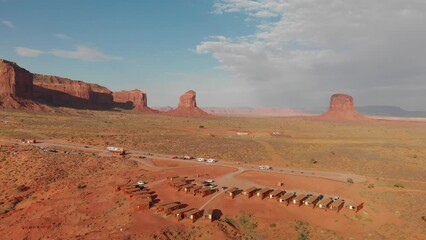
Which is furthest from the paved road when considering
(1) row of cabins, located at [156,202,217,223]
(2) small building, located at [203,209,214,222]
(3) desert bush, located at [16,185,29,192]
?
(3) desert bush, located at [16,185,29,192]

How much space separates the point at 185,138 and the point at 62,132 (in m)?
36.1

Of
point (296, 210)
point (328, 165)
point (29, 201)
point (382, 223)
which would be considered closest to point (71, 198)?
point (29, 201)

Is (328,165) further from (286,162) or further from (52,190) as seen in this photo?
(52,190)

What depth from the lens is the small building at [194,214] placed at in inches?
1486

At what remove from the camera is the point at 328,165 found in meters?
75.4

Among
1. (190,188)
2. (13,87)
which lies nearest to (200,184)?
(190,188)

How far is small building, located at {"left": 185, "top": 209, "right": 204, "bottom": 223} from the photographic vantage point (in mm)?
37750

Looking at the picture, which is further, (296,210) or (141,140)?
(141,140)

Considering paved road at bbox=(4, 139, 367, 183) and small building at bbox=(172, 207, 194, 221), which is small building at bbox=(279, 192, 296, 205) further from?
paved road at bbox=(4, 139, 367, 183)

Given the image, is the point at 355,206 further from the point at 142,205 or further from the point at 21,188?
the point at 21,188

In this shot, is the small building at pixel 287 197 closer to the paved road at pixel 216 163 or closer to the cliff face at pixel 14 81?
the paved road at pixel 216 163

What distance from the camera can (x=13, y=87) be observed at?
14762 centimetres

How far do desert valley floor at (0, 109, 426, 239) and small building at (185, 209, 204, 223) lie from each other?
21.9 inches

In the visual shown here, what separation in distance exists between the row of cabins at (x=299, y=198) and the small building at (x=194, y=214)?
827cm
